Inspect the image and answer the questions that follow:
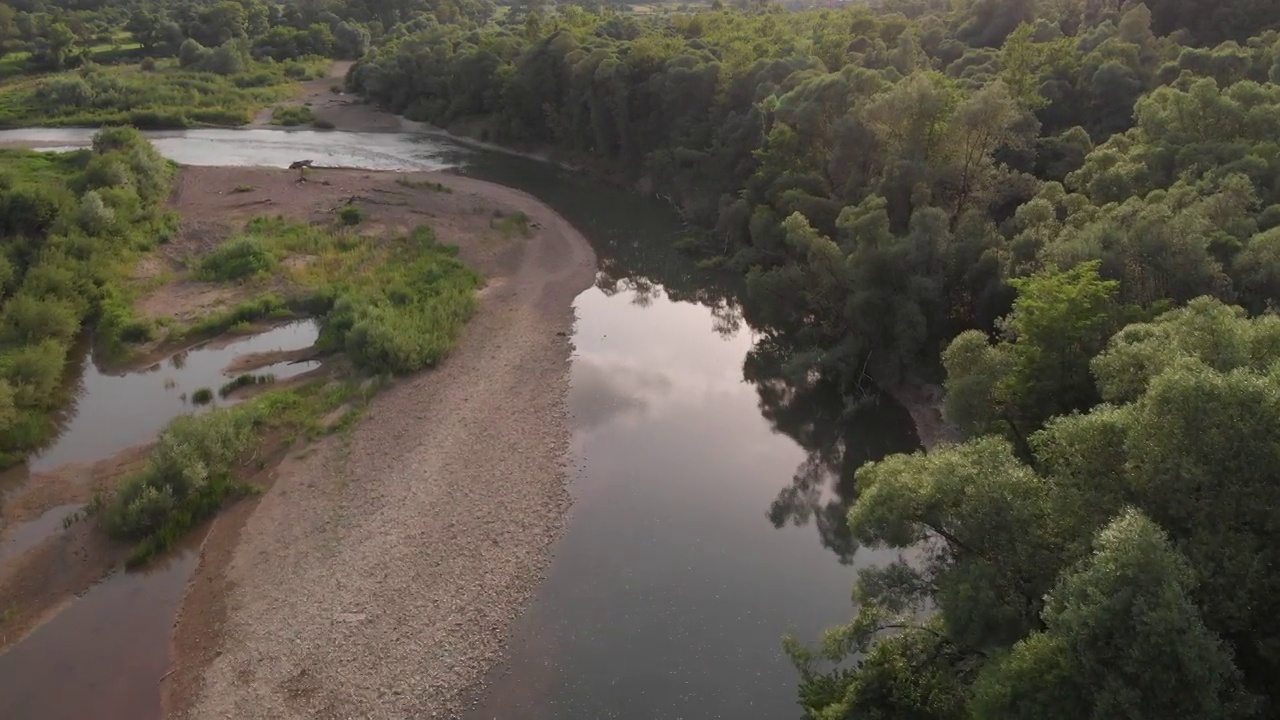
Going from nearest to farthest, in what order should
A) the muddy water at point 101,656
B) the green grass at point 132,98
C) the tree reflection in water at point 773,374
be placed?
the muddy water at point 101,656
the tree reflection in water at point 773,374
the green grass at point 132,98

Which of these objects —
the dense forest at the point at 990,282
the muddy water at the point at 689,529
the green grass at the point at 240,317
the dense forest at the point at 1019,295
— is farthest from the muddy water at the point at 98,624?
the dense forest at the point at 1019,295

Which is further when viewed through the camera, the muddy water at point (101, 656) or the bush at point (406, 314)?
the bush at point (406, 314)

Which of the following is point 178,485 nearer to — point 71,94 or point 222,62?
point 71,94

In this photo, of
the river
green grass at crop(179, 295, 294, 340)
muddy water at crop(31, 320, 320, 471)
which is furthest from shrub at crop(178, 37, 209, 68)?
the river

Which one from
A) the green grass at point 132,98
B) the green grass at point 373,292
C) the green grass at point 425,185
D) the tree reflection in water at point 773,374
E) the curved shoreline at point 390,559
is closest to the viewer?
the curved shoreline at point 390,559

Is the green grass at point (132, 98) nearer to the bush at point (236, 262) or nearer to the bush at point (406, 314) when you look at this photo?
the bush at point (236, 262)

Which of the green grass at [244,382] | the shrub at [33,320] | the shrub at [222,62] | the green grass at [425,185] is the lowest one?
the green grass at [244,382]

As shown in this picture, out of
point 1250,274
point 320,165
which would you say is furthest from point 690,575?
point 320,165
